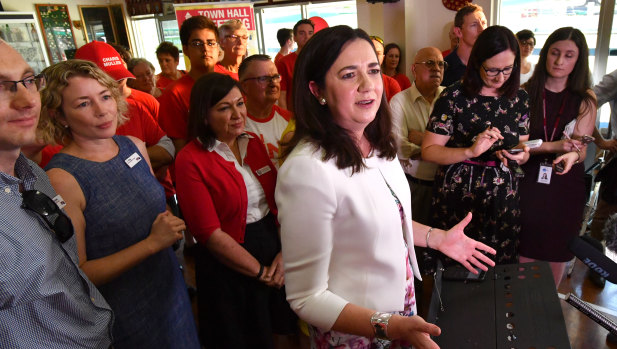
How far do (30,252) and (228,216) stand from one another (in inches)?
31.7

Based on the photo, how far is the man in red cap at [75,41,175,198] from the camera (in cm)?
214

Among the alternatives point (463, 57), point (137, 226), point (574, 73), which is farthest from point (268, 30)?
point (137, 226)

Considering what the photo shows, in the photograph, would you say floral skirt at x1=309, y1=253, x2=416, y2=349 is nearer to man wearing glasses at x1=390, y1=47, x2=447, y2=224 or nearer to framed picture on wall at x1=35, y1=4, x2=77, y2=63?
man wearing glasses at x1=390, y1=47, x2=447, y2=224

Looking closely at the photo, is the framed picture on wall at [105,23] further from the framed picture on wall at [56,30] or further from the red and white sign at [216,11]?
the red and white sign at [216,11]

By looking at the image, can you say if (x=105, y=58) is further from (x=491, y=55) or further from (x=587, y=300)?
(x=587, y=300)

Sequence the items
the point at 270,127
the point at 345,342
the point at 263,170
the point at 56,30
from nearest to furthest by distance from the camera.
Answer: the point at 345,342 → the point at 263,170 → the point at 270,127 → the point at 56,30

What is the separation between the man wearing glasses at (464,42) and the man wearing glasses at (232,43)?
1.59 metres

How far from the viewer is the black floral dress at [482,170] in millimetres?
1896

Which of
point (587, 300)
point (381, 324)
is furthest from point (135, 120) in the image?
point (587, 300)

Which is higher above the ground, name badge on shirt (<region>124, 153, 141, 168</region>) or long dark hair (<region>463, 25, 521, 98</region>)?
long dark hair (<region>463, 25, 521, 98</region>)

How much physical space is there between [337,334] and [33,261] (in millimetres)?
785

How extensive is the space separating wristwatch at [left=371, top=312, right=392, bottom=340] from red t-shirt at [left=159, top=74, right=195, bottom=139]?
1.78 meters

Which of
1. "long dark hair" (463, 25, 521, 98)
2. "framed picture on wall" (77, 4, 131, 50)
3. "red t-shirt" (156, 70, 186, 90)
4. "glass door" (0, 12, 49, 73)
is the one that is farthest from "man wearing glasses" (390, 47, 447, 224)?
"framed picture on wall" (77, 4, 131, 50)

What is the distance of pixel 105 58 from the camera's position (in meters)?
2.21
